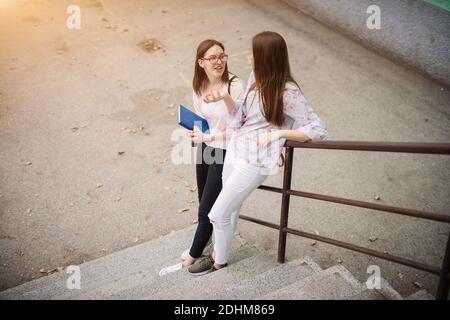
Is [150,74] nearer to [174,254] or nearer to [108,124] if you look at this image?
[108,124]

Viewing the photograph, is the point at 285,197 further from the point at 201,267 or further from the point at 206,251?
the point at 206,251

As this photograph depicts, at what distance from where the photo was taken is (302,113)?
316 centimetres

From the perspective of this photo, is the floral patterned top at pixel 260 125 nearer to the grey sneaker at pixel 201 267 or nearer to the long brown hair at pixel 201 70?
the long brown hair at pixel 201 70

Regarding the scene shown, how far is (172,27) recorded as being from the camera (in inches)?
390

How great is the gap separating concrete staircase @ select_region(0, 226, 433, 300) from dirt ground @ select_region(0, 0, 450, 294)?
0.52 metres

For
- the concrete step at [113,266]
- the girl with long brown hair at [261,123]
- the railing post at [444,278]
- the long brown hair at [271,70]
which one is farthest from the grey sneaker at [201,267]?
the railing post at [444,278]

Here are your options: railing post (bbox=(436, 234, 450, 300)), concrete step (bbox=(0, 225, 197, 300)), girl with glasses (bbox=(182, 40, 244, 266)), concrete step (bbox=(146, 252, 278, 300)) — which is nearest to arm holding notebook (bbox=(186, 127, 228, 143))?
girl with glasses (bbox=(182, 40, 244, 266))

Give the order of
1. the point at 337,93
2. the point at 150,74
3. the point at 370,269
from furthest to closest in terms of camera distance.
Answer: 1. the point at 150,74
2. the point at 337,93
3. the point at 370,269

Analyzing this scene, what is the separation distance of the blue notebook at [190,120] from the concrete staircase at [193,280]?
129cm

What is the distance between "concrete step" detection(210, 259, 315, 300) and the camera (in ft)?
11.1

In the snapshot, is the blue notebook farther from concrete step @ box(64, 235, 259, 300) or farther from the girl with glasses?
concrete step @ box(64, 235, 259, 300)

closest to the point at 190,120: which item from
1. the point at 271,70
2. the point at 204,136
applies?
the point at 204,136

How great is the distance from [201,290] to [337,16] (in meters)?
7.56

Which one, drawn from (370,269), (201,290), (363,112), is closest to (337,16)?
(363,112)
